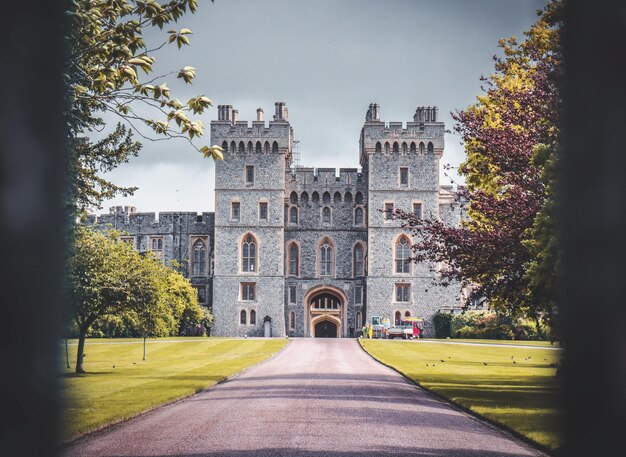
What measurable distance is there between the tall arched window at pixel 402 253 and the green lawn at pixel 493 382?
21.5m

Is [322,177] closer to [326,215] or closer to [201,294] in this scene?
[326,215]

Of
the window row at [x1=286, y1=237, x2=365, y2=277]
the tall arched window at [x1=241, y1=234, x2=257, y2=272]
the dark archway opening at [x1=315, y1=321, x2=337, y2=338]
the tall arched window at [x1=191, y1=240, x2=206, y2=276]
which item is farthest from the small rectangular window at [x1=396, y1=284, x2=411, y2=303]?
the tall arched window at [x1=191, y1=240, x2=206, y2=276]

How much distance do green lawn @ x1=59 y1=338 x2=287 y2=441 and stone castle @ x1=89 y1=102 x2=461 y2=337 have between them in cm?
1472

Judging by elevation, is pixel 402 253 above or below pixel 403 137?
below

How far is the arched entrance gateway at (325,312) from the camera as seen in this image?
2645 inches

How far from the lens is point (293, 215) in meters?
68.2

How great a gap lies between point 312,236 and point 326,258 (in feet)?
7.60

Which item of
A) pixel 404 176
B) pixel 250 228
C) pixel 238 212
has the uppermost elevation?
pixel 404 176

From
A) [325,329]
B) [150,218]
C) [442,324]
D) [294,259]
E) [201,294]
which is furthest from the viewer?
[150,218]

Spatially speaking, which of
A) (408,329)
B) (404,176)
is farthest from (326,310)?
(404,176)

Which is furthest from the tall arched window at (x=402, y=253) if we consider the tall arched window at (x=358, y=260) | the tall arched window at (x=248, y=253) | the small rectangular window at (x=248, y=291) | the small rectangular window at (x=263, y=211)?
the small rectangular window at (x=248, y=291)

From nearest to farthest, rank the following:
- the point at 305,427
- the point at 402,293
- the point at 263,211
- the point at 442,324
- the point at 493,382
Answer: the point at 305,427 < the point at 493,382 < the point at 442,324 < the point at 402,293 < the point at 263,211

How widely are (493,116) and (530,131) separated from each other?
24.1ft

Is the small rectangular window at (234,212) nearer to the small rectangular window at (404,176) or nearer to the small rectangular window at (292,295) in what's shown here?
the small rectangular window at (292,295)
